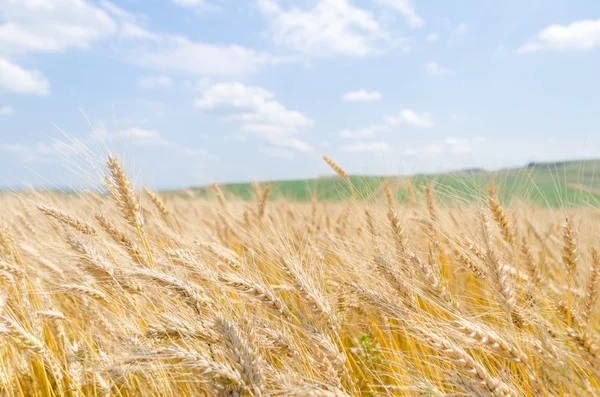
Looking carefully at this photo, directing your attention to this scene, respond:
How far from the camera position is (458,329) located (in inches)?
44.8

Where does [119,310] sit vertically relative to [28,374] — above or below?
above

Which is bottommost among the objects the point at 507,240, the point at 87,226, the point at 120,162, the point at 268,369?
the point at 268,369

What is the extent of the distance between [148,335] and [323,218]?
11.3 ft

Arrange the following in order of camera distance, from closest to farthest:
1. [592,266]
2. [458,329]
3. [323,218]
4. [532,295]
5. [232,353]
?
[232,353] < [458,329] < [592,266] < [532,295] < [323,218]

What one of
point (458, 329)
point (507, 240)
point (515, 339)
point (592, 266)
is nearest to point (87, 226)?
point (458, 329)

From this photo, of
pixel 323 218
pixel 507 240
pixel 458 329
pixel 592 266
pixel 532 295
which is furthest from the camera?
pixel 323 218

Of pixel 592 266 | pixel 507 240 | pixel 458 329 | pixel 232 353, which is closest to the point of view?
pixel 232 353

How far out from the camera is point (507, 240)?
74.1 inches

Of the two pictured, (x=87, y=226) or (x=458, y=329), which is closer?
(x=458, y=329)

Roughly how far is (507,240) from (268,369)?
132 cm

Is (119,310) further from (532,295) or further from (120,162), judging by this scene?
(532,295)

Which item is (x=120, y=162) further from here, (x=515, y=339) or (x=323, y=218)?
(x=323, y=218)

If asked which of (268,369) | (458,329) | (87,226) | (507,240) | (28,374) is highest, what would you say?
(87,226)

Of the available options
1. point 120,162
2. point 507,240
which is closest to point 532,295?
point 507,240
